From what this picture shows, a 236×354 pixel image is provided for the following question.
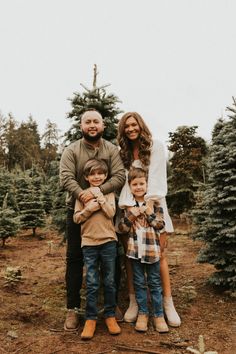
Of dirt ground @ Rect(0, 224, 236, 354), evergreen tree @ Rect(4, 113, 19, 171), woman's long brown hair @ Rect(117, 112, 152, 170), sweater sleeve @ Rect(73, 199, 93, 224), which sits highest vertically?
A: evergreen tree @ Rect(4, 113, 19, 171)

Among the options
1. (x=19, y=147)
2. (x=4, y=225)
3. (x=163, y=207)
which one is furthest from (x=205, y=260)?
(x=19, y=147)

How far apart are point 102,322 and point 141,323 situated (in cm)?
57

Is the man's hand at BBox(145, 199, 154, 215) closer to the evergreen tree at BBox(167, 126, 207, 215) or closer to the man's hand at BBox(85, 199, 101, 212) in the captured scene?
the man's hand at BBox(85, 199, 101, 212)

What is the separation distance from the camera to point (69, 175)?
464 cm

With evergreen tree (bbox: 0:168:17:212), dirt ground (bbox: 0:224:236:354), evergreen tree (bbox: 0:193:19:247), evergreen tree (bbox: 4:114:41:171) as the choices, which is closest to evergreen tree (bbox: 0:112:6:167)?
evergreen tree (bbox: 4:114:41:171)

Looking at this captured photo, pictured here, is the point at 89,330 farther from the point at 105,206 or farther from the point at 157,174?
the point at 157,174

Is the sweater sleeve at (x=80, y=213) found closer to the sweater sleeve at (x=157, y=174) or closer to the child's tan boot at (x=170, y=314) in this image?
the sweater sleeve at (x=157, y=174)

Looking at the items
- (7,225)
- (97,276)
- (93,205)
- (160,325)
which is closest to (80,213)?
(93,205)

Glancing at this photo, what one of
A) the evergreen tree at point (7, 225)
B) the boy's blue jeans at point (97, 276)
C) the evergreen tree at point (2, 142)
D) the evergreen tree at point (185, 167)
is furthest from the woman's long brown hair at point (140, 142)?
the evergreen tree at point (2, 142)

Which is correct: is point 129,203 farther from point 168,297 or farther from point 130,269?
point 168,297

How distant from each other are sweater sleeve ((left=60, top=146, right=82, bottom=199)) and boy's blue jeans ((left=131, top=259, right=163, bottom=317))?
120cm

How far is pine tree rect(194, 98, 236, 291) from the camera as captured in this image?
18.8 feet

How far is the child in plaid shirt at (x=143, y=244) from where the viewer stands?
4543 millimetres

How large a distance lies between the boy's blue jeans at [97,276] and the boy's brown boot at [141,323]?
34 cm
